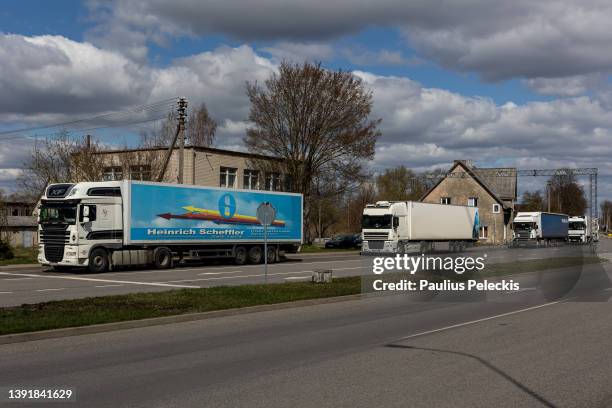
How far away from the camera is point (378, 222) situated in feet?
150

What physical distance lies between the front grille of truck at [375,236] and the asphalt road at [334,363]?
99.3 ft

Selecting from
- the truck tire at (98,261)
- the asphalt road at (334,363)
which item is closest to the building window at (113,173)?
the truck tire at (98,261)

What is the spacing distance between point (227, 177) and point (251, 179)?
3.27 meters

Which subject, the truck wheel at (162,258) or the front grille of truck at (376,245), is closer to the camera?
the truck wheel at (162,258)

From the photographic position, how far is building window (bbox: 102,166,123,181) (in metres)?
53.9

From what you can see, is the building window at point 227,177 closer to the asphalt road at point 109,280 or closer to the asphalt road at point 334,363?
the asphalt road at point 109,280

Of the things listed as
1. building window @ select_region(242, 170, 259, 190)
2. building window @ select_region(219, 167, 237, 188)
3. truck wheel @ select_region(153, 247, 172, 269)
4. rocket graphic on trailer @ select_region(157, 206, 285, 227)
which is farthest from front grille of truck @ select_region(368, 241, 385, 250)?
building window @ select_region(242, 170, 259, 190)

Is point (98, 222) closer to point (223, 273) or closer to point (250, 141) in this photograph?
point (223, 273)

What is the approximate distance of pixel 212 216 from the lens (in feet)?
111

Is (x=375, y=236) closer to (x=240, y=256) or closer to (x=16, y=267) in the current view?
(x=240, y=256)

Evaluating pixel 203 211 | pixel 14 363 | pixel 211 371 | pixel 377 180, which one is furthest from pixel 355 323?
pixel 377 180

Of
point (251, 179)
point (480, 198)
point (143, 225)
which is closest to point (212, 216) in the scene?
point (143, 225)

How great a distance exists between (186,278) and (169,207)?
6610mm

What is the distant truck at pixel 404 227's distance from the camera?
45312 mm
